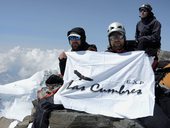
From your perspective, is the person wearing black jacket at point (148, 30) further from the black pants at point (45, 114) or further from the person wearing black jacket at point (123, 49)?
the black pants at point (45, 114)

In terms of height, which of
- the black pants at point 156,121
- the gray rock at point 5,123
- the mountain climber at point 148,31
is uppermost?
the mountain climber at point 148,31

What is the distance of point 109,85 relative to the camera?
11.0 m

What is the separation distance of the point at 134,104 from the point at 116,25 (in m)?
2.41

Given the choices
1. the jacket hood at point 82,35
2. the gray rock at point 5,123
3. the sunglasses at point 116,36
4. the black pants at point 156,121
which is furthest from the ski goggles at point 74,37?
the gray rock at point 5,123

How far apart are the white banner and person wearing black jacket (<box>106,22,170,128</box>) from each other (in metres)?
0.23

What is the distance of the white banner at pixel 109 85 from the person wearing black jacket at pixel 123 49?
234 mm

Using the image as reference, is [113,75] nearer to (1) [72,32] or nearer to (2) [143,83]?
(2) [143,83]

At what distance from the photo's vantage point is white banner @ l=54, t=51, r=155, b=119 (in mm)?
10363

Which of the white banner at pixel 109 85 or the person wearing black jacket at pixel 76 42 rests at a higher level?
the person wearing black jacket at pixel 76 42

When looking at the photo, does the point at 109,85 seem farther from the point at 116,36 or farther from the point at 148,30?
the point at 148,30

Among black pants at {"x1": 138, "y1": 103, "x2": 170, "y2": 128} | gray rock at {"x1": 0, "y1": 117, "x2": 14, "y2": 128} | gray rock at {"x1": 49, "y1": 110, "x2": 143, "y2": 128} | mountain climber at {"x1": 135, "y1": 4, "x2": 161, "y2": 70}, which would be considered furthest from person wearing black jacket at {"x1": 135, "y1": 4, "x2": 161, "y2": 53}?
gray rock at {"x1": 0, "y1": 117, "x2": 14, "y2": 128}

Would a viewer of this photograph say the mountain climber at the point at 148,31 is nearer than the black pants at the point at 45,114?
No

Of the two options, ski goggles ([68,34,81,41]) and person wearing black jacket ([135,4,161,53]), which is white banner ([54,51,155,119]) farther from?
person wearing black jacket ([135,4,161,53])

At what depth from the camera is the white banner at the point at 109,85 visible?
10.4 metres
